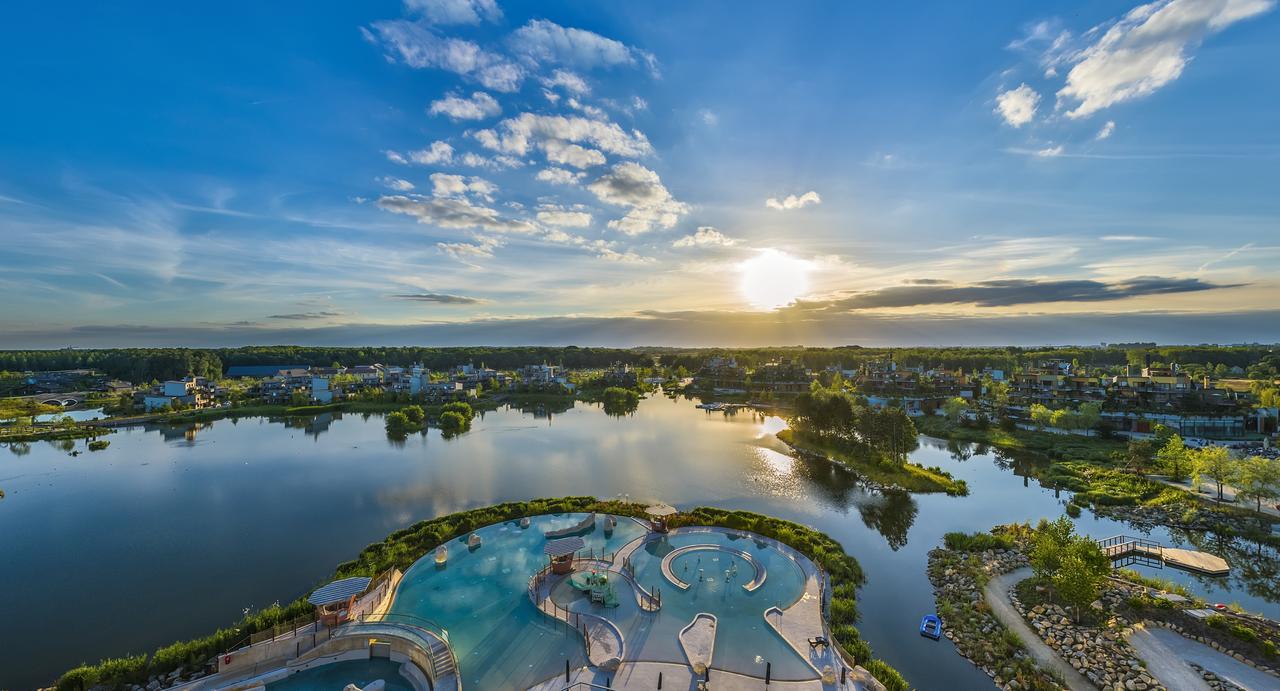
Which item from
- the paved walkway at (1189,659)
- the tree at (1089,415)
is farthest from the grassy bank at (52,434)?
the tree at (1089,415)

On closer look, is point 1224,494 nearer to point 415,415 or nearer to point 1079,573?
point 1079,573

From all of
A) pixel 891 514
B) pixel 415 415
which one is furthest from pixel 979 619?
pixel 415 415

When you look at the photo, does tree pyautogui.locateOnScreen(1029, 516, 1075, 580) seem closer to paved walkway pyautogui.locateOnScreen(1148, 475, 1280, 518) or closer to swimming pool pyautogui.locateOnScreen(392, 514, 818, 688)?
swimming pool pyautogui.locateOnScreen(392, 514, 818, 688)

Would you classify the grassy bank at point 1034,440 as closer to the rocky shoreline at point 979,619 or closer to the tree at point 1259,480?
the tree at point 1259,480

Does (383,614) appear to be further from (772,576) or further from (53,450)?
(53,450)

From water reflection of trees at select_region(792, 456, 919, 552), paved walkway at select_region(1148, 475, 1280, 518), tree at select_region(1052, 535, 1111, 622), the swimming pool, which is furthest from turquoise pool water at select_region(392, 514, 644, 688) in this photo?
paved walkway at select_region(1148, 475, 1280, 518)

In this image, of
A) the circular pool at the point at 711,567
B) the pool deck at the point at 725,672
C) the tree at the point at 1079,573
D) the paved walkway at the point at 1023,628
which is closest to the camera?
the pool deck at the point at 725,672

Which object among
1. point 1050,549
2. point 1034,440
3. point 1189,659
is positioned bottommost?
point 1034,440

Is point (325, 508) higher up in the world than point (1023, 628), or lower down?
higher up
